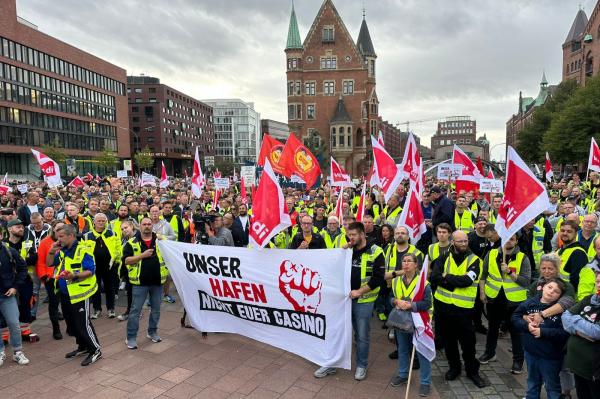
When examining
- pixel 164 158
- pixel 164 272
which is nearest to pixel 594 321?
pixel 164 272

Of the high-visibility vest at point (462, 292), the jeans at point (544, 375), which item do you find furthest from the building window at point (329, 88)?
the jeans at point (544, 375)

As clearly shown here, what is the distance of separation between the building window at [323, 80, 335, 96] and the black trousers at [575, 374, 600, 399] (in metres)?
60.0

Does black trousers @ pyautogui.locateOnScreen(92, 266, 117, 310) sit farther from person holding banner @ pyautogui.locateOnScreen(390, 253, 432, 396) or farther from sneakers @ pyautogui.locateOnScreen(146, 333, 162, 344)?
person holding banner @ pyautogui.locateOnScreen(390, 253, 432, 396)

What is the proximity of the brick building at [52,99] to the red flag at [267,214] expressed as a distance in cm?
5638

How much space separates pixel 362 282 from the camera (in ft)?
17.7

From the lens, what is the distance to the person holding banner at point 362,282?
210 inches

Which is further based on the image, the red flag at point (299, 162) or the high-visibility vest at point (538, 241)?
the red flag at point (299, 162)

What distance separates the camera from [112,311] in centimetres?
805

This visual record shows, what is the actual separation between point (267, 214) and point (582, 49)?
3118 inches

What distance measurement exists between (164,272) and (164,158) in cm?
9536

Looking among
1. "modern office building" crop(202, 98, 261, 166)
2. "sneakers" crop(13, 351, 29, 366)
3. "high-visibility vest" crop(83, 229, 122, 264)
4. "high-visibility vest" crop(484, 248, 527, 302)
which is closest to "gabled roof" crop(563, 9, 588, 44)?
"high-visibility vest" crop(484, 248, 527, 302)

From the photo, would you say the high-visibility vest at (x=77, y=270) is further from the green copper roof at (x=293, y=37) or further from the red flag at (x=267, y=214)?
the green copper roof at (x=293, y=37)

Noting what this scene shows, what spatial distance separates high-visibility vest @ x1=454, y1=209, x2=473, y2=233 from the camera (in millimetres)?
9391

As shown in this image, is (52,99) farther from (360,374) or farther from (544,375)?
(544,375)
